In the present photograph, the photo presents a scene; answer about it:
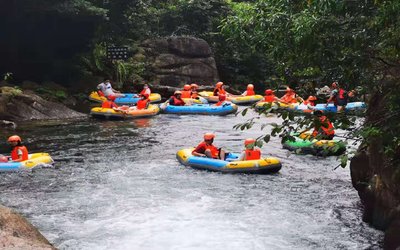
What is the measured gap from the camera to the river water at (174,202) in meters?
8.70

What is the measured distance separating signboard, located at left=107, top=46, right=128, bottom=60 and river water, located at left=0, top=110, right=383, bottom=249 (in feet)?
32.4

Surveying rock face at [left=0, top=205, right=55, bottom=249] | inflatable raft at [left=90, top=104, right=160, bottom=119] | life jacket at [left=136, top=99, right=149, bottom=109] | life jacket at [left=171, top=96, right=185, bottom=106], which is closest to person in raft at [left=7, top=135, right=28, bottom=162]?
rock face at [left=0, top=205, right=55, bottom=249]

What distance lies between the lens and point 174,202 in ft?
34.5

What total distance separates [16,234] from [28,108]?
14.9 meters

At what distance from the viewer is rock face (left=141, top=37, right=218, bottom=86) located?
2794cm

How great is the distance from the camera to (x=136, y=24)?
29016mm

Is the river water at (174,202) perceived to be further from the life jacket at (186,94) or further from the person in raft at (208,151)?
the life jacket at (186,94)

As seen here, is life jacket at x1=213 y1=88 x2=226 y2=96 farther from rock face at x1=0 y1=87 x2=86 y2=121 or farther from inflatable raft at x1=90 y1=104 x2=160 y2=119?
rock face at x1=0 y1=87 x2=86 y2=121

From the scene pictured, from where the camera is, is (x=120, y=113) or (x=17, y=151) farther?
(x=120, y=113)

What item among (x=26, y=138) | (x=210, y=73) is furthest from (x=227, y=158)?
(x=210, y=73)

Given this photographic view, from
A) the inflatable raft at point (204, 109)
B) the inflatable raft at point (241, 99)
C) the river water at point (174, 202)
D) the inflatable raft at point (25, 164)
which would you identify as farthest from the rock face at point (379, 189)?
the inflatable raft at point (241, 99)

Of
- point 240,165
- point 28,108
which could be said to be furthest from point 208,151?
point 28,108

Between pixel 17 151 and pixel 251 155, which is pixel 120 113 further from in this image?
pixel 251 155

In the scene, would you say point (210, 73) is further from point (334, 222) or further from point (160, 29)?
point (334, 222)
